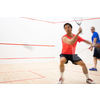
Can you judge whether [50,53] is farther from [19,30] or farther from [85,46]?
[19,30]

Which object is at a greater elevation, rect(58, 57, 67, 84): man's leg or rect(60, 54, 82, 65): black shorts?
rect(60, 54, 82, 65): black shorts

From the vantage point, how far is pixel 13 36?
203cm

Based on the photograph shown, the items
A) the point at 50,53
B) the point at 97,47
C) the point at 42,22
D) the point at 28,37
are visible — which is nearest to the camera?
the point at 97,47

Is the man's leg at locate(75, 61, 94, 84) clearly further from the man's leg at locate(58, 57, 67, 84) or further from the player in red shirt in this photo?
the man's leg at locate(58, 57, 67, 84)

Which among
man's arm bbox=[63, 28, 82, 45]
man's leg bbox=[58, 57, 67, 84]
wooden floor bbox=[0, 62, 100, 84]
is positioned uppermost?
man's arm bbox=[63, 28, 82, 45]

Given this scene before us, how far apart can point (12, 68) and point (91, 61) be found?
134 cm

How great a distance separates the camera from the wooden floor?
1.37 m

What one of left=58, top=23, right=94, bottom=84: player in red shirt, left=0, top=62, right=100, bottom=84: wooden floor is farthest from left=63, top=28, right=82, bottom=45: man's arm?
left=0, top=62, right=100, bottom=84: wooden floor

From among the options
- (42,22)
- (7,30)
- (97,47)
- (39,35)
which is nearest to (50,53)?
(39,35)

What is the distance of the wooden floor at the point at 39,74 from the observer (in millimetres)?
1366

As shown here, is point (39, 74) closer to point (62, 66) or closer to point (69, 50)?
point (62, 66)

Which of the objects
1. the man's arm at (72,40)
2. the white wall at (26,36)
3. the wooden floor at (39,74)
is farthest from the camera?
the white wall at (26,36)

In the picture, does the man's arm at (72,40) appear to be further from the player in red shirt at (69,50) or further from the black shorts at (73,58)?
the black shorts at (73,58)

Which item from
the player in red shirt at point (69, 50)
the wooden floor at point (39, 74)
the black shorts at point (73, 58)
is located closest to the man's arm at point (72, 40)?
the player in red shirt at point (69, 50)
